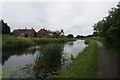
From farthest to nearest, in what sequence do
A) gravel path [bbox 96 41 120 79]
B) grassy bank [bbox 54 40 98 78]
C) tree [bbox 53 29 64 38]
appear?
tree [bbox 53 29 64 38] → grassy bank [bbox 54 40 98 78] → gravel path [bbox 96 41 120 79]

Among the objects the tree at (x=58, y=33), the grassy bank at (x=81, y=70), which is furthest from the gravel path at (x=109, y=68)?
the tree at (x=58, y=33)

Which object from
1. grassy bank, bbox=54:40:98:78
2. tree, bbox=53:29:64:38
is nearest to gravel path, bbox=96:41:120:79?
grassy bank, bbox=54:40:98:78

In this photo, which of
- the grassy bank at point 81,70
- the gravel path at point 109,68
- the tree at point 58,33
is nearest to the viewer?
the gravel path at point 109,68

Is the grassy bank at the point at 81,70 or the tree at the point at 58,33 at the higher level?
the tree at the point at 58,33

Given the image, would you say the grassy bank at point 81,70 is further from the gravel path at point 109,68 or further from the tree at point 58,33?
the tree at point 58,33

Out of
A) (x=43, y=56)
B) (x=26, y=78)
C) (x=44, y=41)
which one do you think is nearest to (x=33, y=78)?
(x=26, y=78)

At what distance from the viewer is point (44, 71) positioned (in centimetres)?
544

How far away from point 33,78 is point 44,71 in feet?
3.13

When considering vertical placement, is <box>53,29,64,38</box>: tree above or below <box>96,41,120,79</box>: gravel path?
above

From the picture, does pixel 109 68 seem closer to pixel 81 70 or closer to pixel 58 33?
pixel 81 70

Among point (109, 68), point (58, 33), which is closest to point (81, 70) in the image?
point (109, 68)

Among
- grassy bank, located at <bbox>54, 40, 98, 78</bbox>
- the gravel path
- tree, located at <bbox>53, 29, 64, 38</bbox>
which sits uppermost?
tree, located at <bbox>53, 29, 64, 38</bbox>

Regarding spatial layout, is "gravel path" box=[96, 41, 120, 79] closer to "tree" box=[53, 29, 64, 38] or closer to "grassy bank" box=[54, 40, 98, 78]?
"grassy bank" box=[54, 40, 98, 78]

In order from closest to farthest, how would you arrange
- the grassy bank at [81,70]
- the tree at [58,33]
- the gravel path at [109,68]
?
the gravel path at [109,68], the grassy bank at [81,70], the tree at [58,33]
